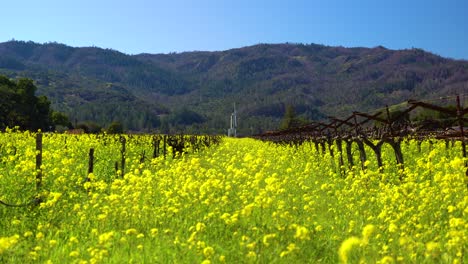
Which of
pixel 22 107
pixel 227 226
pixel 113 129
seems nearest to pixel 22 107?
pixel 22 107

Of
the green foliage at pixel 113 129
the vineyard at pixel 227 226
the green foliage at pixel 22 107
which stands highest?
the green foliage at pixel 22 107

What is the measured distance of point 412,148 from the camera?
25.9m

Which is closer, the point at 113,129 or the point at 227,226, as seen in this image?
the point at 227,226

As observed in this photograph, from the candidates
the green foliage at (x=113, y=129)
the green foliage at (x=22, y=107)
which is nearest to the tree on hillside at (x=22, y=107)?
the green foliage at (x=22, y=107)

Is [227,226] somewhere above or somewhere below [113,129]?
below

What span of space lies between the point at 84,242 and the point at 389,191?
6.24 metres

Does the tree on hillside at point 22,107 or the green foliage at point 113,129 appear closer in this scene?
the tree on hillside at point 22,107

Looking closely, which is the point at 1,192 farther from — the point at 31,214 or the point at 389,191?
the point at 389,191

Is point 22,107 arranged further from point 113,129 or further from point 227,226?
point 227,226

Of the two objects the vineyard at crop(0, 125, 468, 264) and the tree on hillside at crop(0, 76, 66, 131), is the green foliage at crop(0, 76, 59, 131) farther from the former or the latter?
the vineyard at crop(0, 125, 468, 264)

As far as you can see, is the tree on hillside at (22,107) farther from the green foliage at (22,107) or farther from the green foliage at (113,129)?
the green foliage at (113,129)

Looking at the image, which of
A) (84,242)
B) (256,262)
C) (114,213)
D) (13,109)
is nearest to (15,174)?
(114,213)

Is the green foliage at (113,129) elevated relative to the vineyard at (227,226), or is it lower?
elevated

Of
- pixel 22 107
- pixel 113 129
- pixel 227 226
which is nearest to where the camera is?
pixel 227 226
